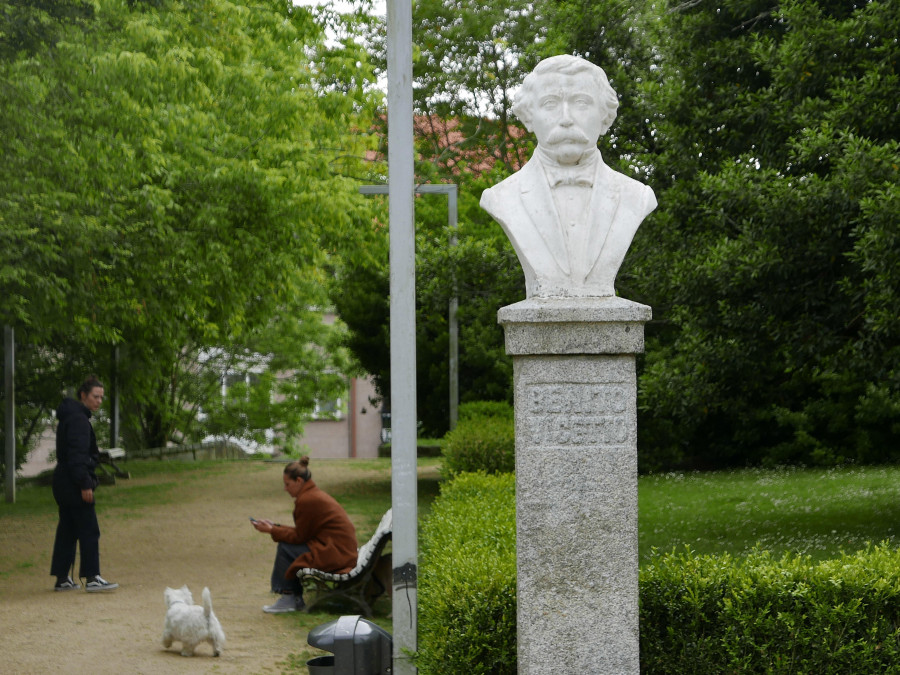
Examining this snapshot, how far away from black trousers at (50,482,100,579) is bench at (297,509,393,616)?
2.23m

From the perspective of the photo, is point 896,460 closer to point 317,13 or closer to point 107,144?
point 317,13

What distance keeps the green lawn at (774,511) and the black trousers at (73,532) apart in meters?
5.16

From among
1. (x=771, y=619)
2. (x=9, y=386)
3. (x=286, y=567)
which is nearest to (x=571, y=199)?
(x=771, y=619)

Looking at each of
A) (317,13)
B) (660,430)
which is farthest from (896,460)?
(317,13)

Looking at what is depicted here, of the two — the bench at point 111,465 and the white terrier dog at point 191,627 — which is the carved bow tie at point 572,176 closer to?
the white terrier dog at point 191,627

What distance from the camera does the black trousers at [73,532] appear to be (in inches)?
416

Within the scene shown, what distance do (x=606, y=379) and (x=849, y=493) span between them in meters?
11.2

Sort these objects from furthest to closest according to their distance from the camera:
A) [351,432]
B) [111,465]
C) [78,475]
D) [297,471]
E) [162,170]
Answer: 1. [351,432]
2. [111,465]
3. [162,170]
4. [78,475]
5. [297,471]

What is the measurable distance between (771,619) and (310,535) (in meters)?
5.35

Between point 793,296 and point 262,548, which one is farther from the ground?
point 793,296

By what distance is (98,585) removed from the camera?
429 inches

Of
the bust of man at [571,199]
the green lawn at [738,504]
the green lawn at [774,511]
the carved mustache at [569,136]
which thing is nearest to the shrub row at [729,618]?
the bust of man at [571,199]

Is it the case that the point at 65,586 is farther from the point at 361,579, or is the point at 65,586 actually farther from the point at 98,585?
the point at 361,579

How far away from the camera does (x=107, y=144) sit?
13336mm
